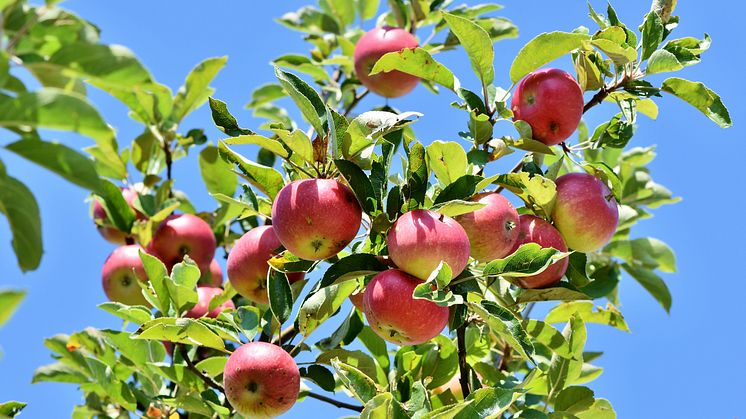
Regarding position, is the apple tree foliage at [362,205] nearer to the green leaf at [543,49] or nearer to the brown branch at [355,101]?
the green leaf at [543,49]

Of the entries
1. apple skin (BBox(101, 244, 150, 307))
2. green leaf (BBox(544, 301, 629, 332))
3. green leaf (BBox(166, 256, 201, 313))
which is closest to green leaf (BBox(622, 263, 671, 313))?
green leaf (BBox(544, 301, 629, 332))

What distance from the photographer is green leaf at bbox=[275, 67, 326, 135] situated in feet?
6.75

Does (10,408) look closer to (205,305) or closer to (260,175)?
(260,175)

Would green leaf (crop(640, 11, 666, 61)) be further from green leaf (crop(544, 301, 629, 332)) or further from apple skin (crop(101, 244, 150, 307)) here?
apple skin (crop(101, 244, 150, 307))

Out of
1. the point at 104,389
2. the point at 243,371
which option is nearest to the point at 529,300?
the point at 243,371

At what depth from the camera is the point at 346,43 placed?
3873 millimetres

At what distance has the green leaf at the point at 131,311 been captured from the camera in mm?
2406

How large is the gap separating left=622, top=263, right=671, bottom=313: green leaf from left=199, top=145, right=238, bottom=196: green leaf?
5.27 ft

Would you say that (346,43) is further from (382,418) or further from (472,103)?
(382,418)

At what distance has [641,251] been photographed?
342 centimetres

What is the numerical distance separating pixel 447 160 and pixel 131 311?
3.20 ft

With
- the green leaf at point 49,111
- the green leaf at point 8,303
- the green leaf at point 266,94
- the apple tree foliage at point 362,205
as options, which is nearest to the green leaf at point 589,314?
the apple tree foliage at point 362,205

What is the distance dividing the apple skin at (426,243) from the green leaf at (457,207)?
21 mm

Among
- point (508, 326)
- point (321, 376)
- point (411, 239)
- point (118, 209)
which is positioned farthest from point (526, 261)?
point (118, 209)
